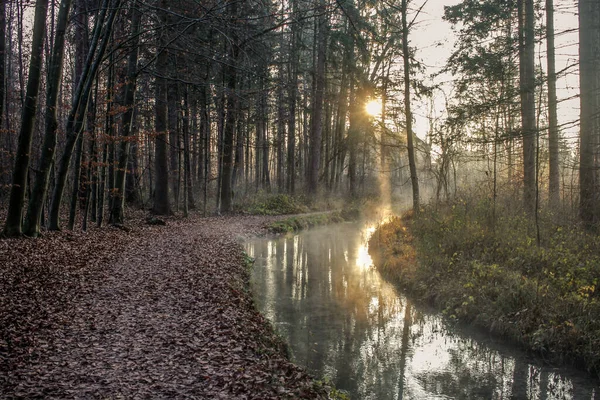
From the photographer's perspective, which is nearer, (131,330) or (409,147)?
(131,330)

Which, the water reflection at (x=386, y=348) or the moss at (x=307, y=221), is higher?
the moss at (x=307, y=221)

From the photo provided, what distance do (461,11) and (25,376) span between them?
66.0ft

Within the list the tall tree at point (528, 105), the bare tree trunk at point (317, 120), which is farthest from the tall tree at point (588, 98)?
the bare tree trunk at point (317, 120)

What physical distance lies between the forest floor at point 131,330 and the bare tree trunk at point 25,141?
0.82 m

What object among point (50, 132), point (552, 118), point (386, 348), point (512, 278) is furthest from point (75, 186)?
point (552, 118)

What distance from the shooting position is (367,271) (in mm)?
12469

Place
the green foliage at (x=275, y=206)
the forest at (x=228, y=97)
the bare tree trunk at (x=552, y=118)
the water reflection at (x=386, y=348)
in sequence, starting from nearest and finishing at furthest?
the water reflection at (x=386, y=348) → the forest at (x=228, y=97) → the bare tree trunk at (x=552, y=118) → the green foliage at (x=275, y=206)

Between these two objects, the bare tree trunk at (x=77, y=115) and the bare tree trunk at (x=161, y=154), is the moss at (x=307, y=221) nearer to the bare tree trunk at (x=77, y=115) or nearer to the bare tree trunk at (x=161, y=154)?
the bare tree trunk at (x=161, y=154)

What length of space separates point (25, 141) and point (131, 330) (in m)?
7.89

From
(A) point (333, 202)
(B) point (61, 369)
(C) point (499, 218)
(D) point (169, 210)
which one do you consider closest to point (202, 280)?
(B) point (61, 369)

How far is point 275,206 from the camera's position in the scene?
25.3 m

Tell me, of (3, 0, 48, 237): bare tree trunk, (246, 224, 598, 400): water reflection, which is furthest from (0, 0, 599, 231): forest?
(246, 224, 598, 400): water reflection

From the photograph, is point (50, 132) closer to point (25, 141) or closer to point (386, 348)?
point (25, 141)

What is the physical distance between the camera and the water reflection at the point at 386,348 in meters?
5.71
